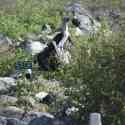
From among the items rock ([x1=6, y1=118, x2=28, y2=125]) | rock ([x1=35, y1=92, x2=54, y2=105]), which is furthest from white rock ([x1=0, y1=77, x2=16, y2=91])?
rock ([x1=6, y1=118, x2=28, y2=125])

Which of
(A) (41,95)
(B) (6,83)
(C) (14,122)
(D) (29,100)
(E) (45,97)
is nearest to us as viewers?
(C) (14,122)

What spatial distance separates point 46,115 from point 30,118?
0.88 ft


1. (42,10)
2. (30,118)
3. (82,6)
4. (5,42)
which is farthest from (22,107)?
(82,6)

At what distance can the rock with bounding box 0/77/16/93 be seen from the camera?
1171 cm

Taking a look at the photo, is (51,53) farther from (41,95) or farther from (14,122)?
(14,122)

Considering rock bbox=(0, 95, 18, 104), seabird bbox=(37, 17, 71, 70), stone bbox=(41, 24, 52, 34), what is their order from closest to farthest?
rock bbox=(0, 95, 18, 104) < seabird bbox=(37, 17, 71, 70) < stone bbox=(41, 24, 52, 34)

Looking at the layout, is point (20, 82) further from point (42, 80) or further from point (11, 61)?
point (11, 61)

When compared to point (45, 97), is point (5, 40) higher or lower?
lower

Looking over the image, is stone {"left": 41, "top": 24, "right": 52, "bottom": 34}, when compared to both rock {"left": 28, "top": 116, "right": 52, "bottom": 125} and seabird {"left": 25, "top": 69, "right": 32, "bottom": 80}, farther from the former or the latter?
rock {"left": 28, "top": 116, "right": 52, "bottom": 125}

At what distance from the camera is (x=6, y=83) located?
39.6ft

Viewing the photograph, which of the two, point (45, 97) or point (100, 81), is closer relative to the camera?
→ point (100, 81)

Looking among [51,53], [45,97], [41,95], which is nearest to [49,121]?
[45,97]

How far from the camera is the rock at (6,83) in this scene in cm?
1171

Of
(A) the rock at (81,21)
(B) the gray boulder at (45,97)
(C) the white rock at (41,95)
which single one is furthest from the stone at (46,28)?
(B) the gray boulder at (45,97)
